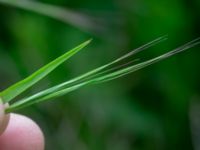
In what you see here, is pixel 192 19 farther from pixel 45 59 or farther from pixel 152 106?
pixel 45 59

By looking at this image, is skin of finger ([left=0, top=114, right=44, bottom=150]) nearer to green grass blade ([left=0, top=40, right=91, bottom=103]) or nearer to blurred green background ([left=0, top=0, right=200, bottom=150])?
green grass blade ([left=0, top=40, right=91, bottom=103])

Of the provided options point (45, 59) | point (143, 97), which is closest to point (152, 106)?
point (143, 97)

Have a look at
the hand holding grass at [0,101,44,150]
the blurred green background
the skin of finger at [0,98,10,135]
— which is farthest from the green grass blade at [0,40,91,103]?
the blurred green background

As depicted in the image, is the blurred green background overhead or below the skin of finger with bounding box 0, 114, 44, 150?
overhead

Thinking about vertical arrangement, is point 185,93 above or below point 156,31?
below

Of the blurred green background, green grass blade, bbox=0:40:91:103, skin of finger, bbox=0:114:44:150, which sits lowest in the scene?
skin of finger, bbox=0:114:44:150

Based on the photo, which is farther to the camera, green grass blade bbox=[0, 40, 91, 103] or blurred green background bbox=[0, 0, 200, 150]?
blurred green background bbox=[0, 0, 200, 150]

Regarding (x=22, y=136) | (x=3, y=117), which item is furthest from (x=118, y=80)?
(x=3, y=117)

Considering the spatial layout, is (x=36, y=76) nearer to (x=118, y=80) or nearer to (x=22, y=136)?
(x=22, y=136)
